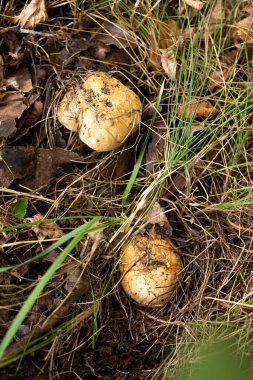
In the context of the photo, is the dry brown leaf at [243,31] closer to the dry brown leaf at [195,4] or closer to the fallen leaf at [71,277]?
the dry brown leaf at [195,4]

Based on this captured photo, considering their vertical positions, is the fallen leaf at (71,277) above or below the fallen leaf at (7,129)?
below

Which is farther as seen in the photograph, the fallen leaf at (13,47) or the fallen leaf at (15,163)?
the fallen leaf at (13,47)

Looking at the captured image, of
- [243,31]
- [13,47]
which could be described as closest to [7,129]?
[13,47]

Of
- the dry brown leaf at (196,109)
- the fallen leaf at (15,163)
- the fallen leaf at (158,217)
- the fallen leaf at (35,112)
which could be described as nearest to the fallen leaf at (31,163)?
the fallen leaf at (15,163)

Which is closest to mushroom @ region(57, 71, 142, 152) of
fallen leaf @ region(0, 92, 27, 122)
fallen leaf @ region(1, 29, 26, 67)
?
fallen leaf @ region(0, 92, 27, 122)

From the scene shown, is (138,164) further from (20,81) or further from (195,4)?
(195,4)

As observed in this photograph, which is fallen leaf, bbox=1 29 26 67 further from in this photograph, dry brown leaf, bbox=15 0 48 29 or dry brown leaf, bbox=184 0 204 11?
dry brown leaf, bbox=184 0 204 11
